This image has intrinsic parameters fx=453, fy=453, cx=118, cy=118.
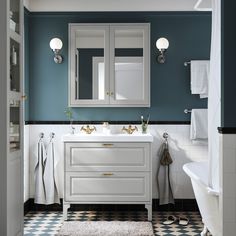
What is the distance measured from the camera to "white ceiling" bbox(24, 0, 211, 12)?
18.3 feet

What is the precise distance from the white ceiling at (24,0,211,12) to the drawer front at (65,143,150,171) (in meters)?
1.75

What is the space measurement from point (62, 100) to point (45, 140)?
56 centimetres

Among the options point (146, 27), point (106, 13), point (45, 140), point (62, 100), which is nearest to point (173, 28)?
point (146, 27)

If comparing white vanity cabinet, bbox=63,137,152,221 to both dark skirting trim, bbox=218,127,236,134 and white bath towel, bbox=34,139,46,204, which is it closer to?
white bath towel, bbox=34,139,46,204

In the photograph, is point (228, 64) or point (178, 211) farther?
point (178, 211)

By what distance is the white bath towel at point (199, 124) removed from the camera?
5.64 meters

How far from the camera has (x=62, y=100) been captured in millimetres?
5855

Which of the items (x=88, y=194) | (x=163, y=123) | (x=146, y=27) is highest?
(x=146, y=27)

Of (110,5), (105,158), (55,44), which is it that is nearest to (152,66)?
(110,5)

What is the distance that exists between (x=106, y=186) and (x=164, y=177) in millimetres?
905

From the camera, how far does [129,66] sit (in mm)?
5738

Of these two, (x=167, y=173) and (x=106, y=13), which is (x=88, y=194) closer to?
(x=167, y=173)

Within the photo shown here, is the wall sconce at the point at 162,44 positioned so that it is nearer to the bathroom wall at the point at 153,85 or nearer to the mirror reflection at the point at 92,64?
the bathroom wall at the point at 153,85

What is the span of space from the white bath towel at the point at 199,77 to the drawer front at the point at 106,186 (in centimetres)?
125
